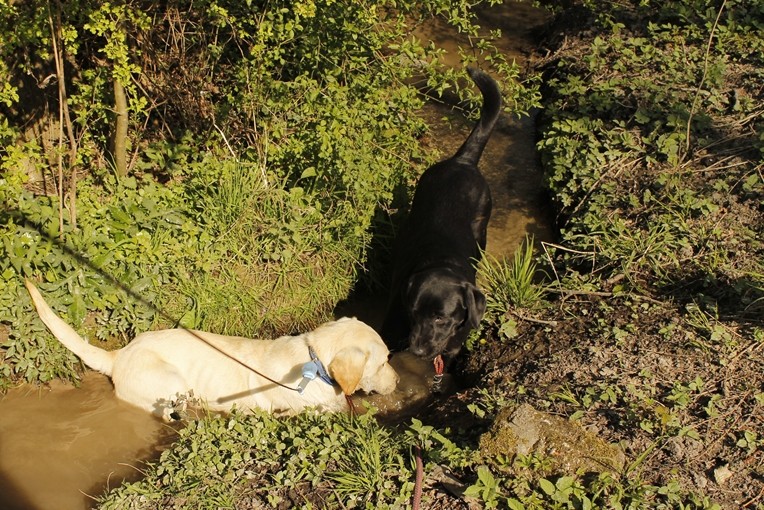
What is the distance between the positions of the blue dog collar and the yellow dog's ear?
72 mm

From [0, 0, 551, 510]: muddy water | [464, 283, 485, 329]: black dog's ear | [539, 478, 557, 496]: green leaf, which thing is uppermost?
[539, 478, 557, 496]: green leaf

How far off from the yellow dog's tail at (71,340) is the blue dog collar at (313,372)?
1.29m

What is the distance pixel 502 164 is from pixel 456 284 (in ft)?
9.40

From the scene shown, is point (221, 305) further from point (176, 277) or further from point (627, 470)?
point (627, 470)

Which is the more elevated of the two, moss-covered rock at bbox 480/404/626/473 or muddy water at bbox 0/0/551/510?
moss-covered rock at bbox 480/404/626/473

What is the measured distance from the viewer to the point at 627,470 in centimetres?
370

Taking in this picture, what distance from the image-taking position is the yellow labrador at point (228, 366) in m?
4.55

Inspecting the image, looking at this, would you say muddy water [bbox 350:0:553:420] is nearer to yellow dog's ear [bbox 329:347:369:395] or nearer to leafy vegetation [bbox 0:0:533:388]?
leafy vegetation [bbox 0:0:533:388]

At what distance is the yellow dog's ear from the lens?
4234 millimetres

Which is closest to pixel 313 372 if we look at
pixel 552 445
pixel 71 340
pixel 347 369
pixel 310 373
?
pixel 310 373

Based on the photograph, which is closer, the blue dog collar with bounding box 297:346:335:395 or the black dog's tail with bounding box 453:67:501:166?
the blue dog collar with bounding box 297:346:335:395

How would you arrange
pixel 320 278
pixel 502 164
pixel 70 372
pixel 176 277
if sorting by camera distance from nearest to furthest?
1. pixel 70 372
2. pixel 176 277
3. pixel 320 278
4. pixel 502 164

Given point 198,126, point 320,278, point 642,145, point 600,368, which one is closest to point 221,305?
point 320,278

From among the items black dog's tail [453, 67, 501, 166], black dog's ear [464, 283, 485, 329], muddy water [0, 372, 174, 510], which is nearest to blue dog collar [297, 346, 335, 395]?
muddy water [0, 372, 174, 510]
